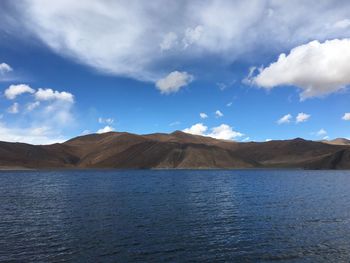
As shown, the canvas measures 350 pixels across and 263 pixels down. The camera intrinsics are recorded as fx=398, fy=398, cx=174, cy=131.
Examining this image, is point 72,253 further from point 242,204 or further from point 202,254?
point 242,204

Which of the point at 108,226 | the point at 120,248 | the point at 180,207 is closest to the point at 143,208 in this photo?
the point at 180,207

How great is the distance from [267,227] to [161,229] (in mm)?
9929

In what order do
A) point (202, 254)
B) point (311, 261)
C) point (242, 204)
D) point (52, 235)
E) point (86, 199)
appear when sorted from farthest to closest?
point (86, 199), point (242, 204), point (52, 235), point (202, 254), point (311, 261)

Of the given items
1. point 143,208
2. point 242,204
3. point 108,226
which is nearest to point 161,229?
point 108,226

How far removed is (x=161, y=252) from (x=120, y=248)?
327 centimetres

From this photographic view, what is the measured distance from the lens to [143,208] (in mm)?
50438

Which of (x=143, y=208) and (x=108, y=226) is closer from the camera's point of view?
(x=108, y=226)

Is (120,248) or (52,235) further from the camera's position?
(52,235)

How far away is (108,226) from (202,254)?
1313 cm

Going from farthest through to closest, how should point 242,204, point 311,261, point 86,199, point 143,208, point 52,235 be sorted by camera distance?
point 86,199 < point 242,204 < point 143,208 < point 52,235 < point 311,261

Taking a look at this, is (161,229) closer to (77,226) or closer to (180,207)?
(77,226)

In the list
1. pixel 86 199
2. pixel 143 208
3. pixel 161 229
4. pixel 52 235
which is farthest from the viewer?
pixel 86 199

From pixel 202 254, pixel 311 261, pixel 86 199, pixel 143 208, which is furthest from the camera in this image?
pixel 86 199

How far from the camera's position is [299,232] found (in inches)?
1379
